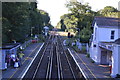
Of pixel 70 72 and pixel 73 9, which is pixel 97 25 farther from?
pixel 73 9

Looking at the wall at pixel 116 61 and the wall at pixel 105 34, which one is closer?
the wall at pixel 116 61

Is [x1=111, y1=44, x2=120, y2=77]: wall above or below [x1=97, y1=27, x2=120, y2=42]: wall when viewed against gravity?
below

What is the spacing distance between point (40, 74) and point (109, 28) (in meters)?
11.1

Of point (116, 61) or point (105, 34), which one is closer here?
point (116, 61)

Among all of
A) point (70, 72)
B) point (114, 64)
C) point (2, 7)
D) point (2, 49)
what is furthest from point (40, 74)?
point (2, 7)

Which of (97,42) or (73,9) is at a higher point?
(73,9)

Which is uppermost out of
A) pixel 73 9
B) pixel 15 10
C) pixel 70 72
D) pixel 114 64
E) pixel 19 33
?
pixel 73 9

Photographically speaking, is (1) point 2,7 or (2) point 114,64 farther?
(1) point 2,7

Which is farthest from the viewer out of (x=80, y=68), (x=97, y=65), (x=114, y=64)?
(x=97, y=65)

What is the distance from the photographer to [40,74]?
722 inches

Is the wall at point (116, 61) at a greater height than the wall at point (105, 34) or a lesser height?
lesser

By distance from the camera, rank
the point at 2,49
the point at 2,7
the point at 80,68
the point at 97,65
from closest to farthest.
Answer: the point at 2,49, the point at 80,68, the point at 97,65, the point at 2,7

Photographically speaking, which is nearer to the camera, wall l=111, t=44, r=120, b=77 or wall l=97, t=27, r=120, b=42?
wall l=111, t=44, r=120, b=77

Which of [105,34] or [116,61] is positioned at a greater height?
[105,34]
